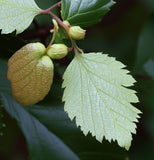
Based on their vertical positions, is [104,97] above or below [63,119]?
above

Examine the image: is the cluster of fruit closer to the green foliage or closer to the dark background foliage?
the dark background foliage

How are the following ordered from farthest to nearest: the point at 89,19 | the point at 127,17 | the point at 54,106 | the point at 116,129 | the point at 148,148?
the point at 127,17
the point at 148,148
the point at 54,106
the point at 89,19
the point at 116,129

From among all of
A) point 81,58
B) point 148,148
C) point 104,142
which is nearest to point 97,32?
point 148,148

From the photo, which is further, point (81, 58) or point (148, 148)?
→ point (148, 148)

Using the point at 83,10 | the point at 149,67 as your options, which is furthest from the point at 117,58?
the point at 83,10

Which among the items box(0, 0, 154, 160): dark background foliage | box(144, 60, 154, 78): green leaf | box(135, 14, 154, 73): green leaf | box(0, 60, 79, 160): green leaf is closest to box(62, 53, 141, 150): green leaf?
box(0, 0, 154, 160): dark background foliage

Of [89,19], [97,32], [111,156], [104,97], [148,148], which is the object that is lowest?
[148,148]

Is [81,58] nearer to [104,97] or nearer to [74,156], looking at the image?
[104,97]
